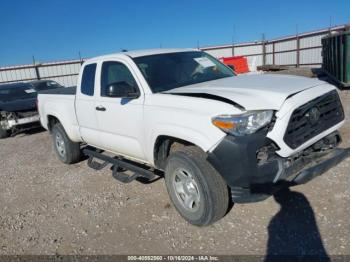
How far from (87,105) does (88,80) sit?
413 mm

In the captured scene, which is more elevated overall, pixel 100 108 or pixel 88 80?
pixel 88 80

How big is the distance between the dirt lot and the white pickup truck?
0.29m

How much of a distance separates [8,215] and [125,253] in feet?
7.16

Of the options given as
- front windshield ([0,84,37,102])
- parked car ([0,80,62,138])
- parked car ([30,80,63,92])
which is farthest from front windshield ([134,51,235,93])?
parked car ([30,80,63,92])

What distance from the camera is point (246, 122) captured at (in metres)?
3.12

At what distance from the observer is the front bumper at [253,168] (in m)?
3.04

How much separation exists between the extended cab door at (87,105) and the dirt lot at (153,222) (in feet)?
2.58

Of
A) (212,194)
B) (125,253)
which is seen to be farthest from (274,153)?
(125,253)

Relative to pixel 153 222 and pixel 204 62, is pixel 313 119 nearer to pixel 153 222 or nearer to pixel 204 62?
pixel 204 62

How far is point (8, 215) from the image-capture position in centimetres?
470

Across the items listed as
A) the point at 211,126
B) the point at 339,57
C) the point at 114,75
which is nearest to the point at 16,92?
the point at 114,75

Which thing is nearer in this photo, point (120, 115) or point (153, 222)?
point (153, 222)

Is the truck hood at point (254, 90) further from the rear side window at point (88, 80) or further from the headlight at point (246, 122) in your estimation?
the rear side window at point (88, 80)

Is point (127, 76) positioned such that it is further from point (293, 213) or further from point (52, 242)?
point (293, 213)
